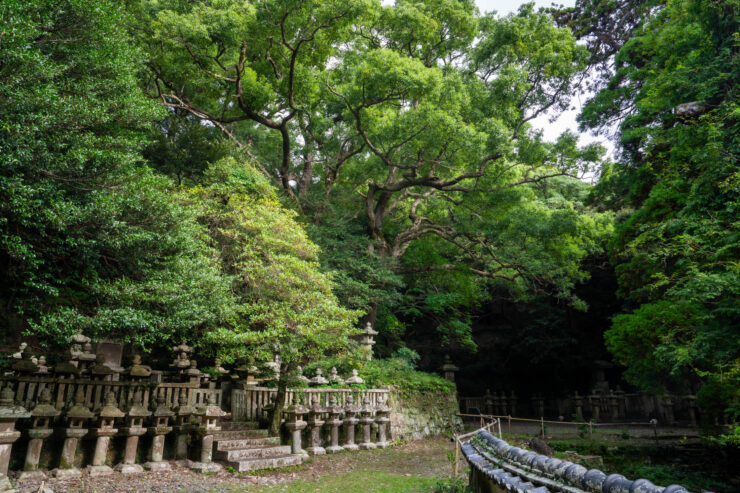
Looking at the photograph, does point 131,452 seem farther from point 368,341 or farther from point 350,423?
point 368,341

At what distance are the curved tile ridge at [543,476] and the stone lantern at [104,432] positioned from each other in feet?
19.8

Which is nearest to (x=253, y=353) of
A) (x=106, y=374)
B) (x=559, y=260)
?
(x=106, y=374)

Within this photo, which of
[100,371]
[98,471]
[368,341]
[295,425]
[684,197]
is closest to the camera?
[98,471]

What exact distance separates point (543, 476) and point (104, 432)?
274 inches

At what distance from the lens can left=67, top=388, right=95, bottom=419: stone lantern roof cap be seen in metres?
6.72

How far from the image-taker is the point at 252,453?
839 cm

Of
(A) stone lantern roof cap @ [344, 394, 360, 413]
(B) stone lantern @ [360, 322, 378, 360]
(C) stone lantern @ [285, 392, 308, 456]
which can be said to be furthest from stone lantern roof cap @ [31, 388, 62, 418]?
(B) stone lantern @ [360, 322, 378, 360]

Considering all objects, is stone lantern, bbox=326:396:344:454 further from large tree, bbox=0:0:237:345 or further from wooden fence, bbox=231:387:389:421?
large tree, bbox=0:0:237:345

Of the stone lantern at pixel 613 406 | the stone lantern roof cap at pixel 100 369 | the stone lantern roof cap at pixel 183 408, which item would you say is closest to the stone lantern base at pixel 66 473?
the stone lantern roof cap at pixel 183 408

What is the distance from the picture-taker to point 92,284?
704cm

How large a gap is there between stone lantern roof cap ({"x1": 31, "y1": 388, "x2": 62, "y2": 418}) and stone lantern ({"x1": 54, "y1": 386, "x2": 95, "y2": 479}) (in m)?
0.22

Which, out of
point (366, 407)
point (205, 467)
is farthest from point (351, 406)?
point (205, 467)

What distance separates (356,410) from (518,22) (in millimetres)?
13690

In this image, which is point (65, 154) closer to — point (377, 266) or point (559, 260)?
point (377, 266)
